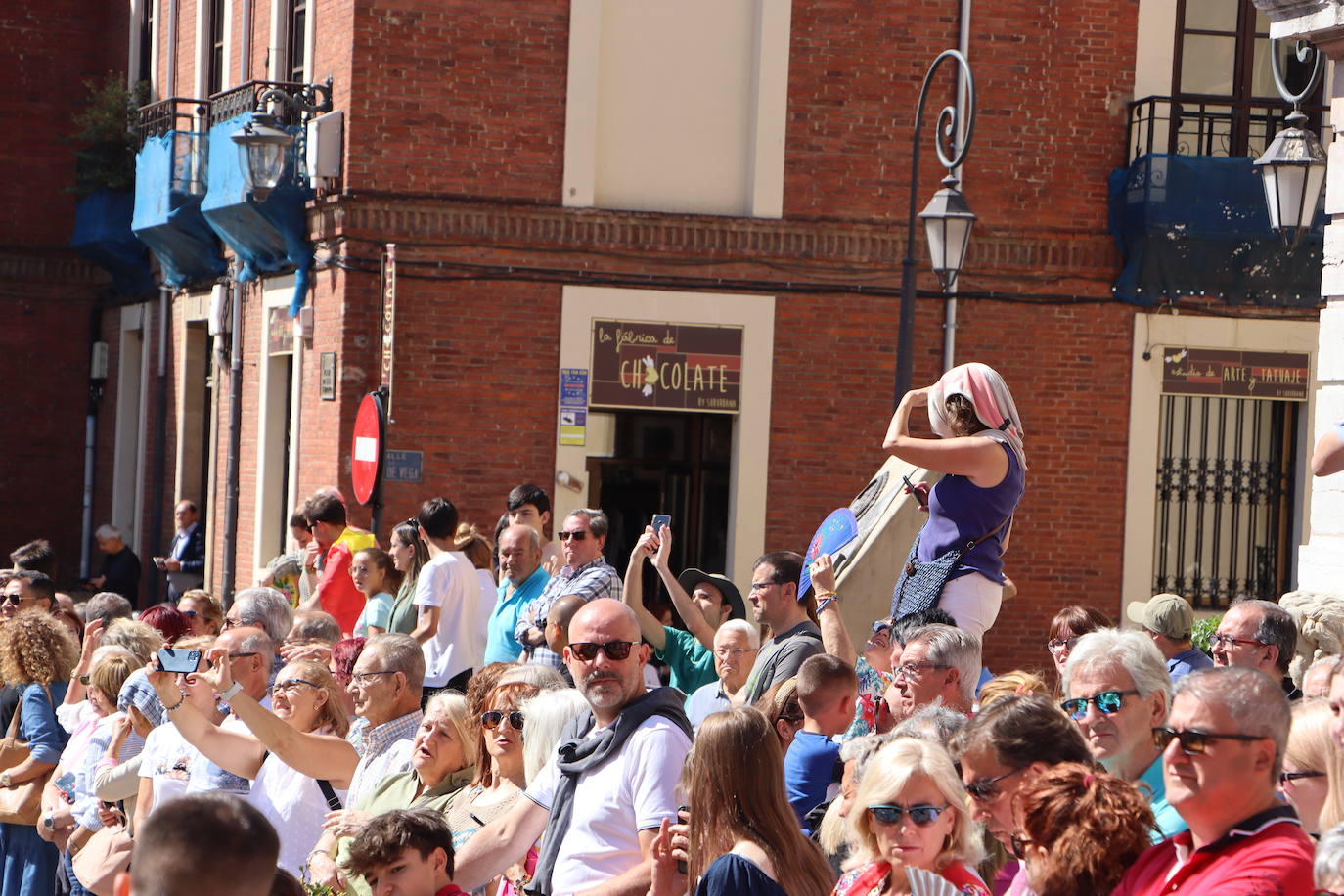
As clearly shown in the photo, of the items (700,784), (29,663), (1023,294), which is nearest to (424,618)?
(29,663)

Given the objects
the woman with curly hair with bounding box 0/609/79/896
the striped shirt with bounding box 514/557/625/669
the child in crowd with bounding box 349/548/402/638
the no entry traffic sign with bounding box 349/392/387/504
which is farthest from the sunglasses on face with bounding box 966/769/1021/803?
the no entry traffic sign with bounding box 349/392/387/504

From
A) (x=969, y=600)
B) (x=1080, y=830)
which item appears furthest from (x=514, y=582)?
(x=1080, y=830)

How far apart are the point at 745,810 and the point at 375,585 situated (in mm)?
6902

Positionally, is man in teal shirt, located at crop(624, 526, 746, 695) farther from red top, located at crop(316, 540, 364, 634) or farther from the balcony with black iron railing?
the balcony with black iron railing

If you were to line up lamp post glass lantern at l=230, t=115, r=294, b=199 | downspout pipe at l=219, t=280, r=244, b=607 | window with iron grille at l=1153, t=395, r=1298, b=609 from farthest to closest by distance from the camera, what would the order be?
downspout pipe at l=219, t=280, r=244, b=607 → window with iron grille at l=1153, t=395, r=1298, b=609 → lamp post glass lantern at l=230, t=115, r=294, b=199

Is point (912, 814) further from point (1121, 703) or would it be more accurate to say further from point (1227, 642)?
point (1227, 642)

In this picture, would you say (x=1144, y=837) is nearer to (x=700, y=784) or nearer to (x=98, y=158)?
(x=700, y=784)

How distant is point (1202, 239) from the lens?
1641 cm

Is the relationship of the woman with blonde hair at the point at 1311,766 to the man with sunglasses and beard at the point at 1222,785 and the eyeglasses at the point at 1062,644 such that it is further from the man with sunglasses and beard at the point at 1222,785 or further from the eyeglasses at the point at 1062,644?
the eyeglasses at the point at 1062,644

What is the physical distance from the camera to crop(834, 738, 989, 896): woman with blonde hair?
14.5 feet

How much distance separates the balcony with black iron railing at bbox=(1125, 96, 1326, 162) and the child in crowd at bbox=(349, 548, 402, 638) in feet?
28.2

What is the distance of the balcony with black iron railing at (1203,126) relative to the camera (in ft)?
54.3

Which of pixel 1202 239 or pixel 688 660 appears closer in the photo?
pixel 688 660

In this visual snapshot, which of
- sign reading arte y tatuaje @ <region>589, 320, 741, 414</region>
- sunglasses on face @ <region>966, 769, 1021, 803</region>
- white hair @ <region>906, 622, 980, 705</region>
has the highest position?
sign reading arte y tatuaje @ <region>589, 320, 741, 414</region>
